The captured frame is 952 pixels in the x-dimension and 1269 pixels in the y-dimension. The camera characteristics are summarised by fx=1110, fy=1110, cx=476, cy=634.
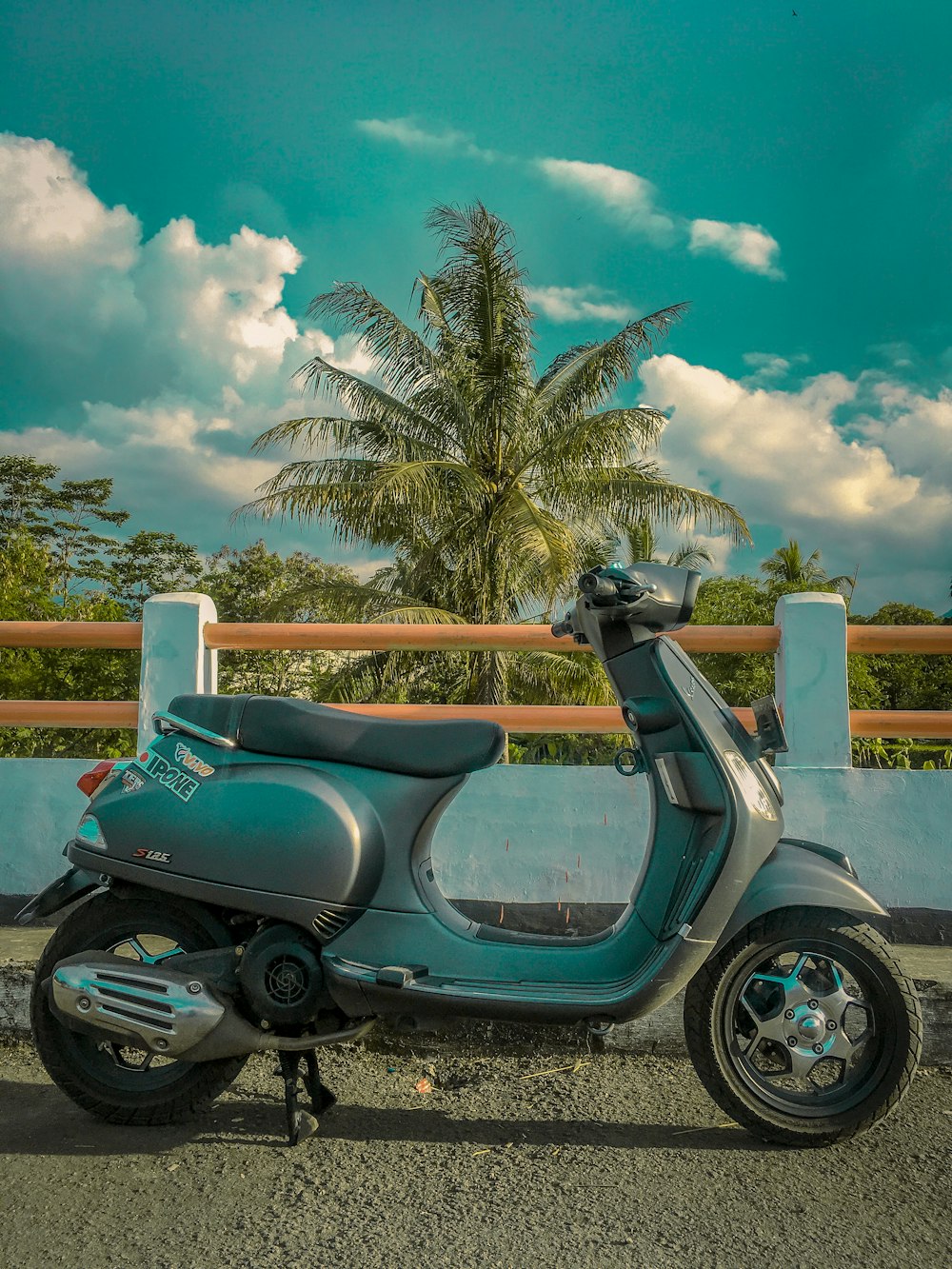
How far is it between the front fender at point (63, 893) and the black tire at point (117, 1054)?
6 centimetres

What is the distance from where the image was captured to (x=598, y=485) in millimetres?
21266

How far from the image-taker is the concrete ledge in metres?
3.60

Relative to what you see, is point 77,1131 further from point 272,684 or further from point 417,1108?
point 272,684

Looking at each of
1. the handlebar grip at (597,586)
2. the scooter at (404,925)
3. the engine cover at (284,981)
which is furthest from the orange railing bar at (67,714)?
the handlebar grip at (597,586)

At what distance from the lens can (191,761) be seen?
9.91 ft

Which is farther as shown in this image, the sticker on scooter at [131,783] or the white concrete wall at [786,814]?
the white concrete wall at [786,814]

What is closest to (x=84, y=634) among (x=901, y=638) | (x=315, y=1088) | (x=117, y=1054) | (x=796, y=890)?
(x=117, y=1054)

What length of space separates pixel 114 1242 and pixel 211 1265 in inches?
9.8

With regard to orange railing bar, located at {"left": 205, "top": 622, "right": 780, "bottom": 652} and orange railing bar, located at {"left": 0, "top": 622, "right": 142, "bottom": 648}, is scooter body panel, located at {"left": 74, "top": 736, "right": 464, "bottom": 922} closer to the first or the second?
orange railing bar, located at {"left": 205, "top": 622, "right": 780, "bottom": 652}

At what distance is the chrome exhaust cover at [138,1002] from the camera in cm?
280

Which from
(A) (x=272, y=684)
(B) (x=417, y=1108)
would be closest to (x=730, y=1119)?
(B) (x=417, y=1108)

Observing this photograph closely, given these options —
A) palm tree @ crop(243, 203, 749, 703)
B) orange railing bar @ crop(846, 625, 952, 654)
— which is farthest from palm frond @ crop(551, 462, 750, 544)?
orange railing bar @ crop(846, 625, 952, 654)

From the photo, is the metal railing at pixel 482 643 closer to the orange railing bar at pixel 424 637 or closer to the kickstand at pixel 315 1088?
the orange railing bar at pixel 424 637

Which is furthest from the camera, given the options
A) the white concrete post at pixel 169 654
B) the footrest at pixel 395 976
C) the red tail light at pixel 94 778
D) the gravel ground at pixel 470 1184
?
the white concrete post at pixel 169 654
